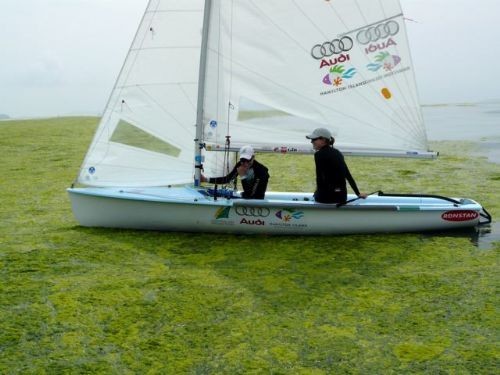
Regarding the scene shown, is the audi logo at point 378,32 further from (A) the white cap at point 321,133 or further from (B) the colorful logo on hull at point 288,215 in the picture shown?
(B) the colorful logo on hull at point 288,215

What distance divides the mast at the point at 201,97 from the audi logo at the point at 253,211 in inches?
30.9

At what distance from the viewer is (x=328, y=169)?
21.3ft

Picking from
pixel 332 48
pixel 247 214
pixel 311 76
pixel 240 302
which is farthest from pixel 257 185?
pixel 240 302

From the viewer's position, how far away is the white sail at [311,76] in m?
6.60

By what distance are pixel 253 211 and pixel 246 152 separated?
696 millimetres

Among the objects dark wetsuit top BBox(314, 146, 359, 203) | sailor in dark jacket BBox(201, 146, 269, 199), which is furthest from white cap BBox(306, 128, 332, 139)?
sailor in dark jacket BBox(201, 146, 269, 199)

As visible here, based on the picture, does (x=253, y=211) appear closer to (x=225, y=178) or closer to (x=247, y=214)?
(x=247, y=214)

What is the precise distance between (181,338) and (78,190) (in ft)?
10.1

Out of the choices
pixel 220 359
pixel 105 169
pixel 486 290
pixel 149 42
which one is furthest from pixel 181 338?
pixel 149 42

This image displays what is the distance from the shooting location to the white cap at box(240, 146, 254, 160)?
6.57m

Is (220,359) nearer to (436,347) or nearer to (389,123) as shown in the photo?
(436,347)

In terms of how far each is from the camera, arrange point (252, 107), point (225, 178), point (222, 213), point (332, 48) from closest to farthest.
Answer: point (222, 213), point (332, 48), point (252, 107), point (225, 178)

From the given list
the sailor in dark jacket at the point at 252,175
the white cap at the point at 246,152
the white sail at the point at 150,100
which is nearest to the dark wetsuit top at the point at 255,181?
the sailor in dark jacket at the point at 252,175

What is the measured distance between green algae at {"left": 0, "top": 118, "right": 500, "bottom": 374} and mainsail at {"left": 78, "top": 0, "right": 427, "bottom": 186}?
111 cm
